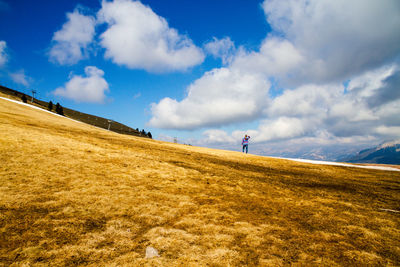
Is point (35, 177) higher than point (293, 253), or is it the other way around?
point (35, 177)

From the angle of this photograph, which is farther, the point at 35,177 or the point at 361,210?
the point at 361,210

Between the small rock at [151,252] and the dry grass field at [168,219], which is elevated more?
the dry grass field at [168,219]

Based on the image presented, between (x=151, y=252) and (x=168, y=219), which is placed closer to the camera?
(x=151, y=252)

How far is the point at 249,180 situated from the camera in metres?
15.8

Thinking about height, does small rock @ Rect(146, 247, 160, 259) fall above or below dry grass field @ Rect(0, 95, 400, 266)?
below

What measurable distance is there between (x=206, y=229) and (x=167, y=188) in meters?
4.93

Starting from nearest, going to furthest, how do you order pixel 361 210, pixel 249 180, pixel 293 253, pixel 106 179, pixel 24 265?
pixel 24 265 < pixel 293 253 < pixel 361 210 < pixel 106 179 < pixel 249 180

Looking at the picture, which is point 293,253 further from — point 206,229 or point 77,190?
point 77,190

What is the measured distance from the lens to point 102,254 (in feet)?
18.5

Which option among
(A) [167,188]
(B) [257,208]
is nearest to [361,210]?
(B) [257,208]

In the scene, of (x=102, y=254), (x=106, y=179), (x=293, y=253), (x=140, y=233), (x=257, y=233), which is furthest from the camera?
(x=106, y=179)

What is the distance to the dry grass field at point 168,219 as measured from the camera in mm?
5811

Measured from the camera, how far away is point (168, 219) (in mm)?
8102

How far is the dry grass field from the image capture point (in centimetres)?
581
